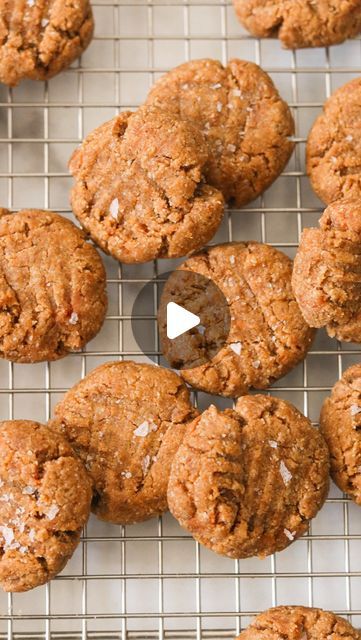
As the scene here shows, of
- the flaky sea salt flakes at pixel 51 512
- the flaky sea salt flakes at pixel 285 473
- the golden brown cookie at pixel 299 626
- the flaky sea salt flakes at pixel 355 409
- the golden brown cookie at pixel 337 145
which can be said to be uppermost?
the golden brown cookie at pixel 337 145

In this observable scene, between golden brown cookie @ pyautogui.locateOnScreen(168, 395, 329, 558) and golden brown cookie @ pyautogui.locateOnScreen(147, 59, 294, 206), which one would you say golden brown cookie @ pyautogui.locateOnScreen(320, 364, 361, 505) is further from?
golden brown cookie @ pyautogui.locateOnScreen(147, 59, 294, 206)

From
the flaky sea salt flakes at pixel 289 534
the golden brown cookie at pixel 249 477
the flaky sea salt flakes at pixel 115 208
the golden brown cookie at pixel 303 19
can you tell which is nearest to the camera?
the golden brown cookie at pixel 249 477

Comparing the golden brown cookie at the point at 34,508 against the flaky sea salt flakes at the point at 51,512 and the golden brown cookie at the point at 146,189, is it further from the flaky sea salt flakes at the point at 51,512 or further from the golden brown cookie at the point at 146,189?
the golden brown cookie at the point at 146,189

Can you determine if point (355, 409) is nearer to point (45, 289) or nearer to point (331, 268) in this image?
point (331, 268)

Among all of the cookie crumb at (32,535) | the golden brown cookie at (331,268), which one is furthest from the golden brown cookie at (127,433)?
the golden brown cookie at (331,268)

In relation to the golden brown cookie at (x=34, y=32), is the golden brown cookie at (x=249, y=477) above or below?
below

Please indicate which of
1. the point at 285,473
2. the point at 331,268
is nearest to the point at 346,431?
the point at 285,473

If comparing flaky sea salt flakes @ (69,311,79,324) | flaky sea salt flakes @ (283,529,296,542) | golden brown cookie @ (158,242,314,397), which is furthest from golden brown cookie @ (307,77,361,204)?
flaky sea salt flakes @ (283,529,296,542)
